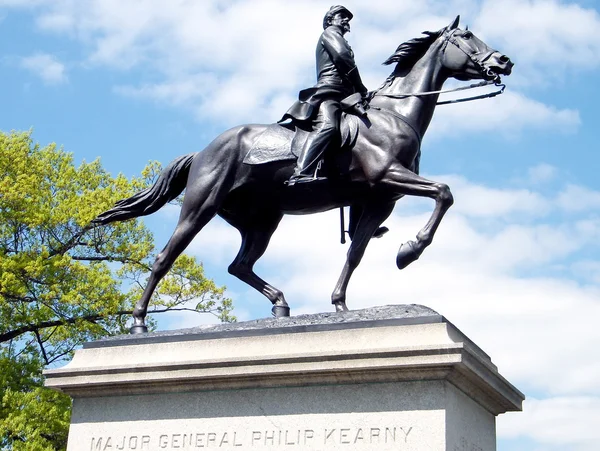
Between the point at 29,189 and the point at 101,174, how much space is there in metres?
3.51

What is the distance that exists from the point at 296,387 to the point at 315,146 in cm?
270

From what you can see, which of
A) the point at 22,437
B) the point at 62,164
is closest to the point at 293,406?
the point at 22,437

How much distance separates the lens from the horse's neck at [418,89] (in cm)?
1082

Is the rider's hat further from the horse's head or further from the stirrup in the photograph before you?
the stirrup

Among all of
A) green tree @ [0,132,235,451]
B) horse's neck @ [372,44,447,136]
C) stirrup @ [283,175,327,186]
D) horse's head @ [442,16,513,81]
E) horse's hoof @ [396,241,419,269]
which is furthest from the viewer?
green tree @ [0,132,235,451]

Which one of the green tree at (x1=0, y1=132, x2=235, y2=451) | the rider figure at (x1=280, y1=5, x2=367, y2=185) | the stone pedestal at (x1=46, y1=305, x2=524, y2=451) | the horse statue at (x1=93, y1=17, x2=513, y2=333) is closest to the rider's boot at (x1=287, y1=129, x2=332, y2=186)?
the rider figure at (x1=280, y1=5, x2=367, y2=185)

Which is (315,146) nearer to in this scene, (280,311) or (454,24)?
(280,311)

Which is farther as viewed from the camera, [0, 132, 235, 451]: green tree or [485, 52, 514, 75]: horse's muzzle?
[0, 132, 235, 451]: green tree

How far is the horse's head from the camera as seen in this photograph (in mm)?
10961

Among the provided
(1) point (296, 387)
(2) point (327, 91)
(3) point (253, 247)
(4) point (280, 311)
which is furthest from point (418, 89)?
(1) point (296, 387)

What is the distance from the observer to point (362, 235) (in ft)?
34.8

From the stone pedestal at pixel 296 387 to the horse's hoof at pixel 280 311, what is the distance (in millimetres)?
921

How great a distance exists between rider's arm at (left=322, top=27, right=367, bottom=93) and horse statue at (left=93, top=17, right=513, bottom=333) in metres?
0.31

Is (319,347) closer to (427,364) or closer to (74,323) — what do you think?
(427,364)
